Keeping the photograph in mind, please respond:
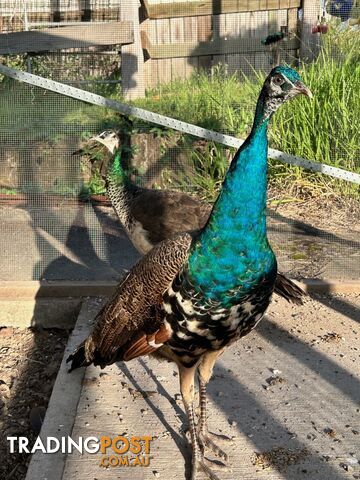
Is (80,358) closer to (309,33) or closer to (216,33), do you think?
(309,33)

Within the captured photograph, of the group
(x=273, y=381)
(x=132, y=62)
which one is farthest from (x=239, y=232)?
(x=132, y=62)

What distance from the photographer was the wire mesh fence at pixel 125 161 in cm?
456

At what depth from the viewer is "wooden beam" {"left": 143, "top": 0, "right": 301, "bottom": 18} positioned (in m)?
6.16

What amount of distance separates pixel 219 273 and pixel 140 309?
39 centimetres

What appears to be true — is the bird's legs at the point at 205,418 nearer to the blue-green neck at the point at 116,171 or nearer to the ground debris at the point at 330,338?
the ground debris at the point at 330,338

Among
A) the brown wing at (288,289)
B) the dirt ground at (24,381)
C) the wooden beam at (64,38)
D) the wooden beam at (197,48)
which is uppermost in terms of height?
the wooden beam at (64,38)

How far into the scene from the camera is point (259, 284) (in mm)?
2373

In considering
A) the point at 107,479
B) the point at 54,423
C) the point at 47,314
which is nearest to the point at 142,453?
the point at 107,479

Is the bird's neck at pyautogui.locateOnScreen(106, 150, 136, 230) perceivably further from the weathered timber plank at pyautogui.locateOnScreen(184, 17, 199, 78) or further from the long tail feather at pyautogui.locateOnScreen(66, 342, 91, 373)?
the weathered timber plank at pyautogui.locateOnScreen(184, 17, 199, 78)

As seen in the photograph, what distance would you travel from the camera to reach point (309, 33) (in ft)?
18.4

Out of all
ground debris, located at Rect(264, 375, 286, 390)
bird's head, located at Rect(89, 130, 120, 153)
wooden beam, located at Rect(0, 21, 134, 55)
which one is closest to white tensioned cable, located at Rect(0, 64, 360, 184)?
bird's head, located at Rect(89, 130, 120, 153)

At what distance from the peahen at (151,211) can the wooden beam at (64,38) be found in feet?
4.36

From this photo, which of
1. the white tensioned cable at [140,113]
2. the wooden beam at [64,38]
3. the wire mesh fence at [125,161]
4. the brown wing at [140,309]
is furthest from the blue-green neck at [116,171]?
the brown wing at [140,309]

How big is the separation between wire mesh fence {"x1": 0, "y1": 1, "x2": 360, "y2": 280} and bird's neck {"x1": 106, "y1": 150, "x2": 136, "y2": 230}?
410 mm
